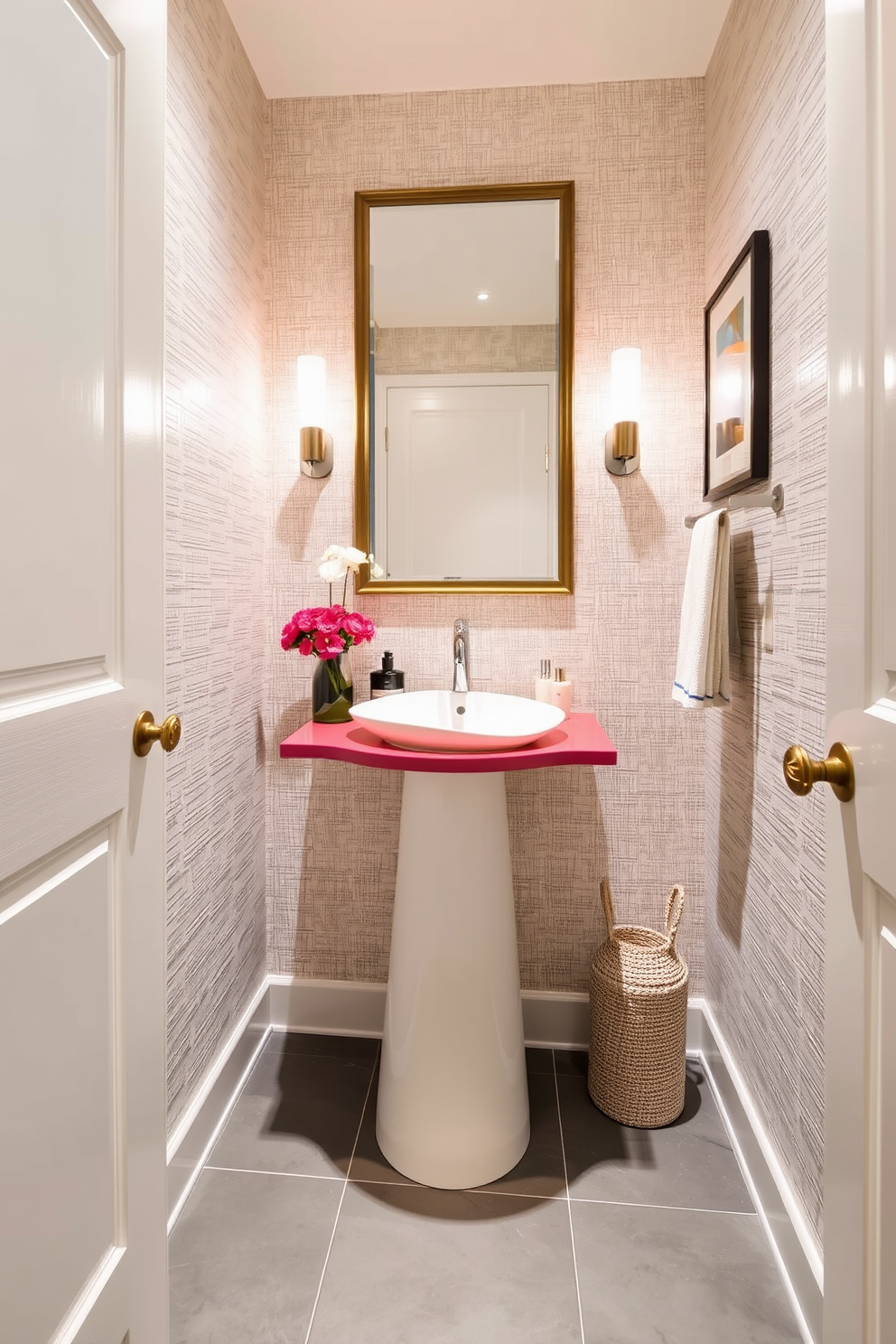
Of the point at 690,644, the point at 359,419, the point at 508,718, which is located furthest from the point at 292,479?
the point at 690,644

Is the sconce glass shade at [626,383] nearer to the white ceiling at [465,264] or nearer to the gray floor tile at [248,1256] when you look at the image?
the white ceiling at [465,264]

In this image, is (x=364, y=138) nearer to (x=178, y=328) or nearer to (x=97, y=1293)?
(x=178, y=328)

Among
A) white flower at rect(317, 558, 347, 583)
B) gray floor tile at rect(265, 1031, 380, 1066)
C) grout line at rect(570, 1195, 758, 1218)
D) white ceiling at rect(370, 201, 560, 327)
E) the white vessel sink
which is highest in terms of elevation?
white ceiling at rect(370, 201, 560, 327)

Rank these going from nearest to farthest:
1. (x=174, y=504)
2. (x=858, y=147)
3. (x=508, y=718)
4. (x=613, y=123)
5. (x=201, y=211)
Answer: (x=858, y=147)
(x=174, y=504)
(x=201, y=211)
(x=508, y=718)
(x=613, y=123)

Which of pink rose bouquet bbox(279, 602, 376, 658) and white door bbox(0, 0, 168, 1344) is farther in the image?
pink rose bouquet bbox(279, 602, 376, 658)

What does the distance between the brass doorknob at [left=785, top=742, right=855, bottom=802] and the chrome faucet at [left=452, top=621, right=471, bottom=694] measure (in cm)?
97

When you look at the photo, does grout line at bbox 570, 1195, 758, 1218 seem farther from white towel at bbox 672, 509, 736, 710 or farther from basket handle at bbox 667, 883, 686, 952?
white towel at bbox 672, 509, 736, 710

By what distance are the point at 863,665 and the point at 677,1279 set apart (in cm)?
115

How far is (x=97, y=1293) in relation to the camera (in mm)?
747

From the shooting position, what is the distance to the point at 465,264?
178 cm

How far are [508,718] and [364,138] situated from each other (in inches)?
58.2

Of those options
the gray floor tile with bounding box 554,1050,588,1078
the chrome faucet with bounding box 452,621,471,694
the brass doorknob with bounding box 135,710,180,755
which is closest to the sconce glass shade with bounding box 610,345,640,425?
the chrome faucet with bounding box 452,621,471,694

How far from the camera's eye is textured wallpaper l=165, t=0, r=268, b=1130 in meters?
1.33

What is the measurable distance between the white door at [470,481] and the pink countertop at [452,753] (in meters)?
0.48
